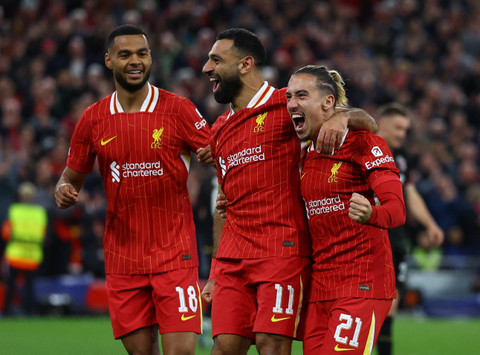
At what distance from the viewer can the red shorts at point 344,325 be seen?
17.9 feet

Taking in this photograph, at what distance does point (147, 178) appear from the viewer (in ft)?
21.3

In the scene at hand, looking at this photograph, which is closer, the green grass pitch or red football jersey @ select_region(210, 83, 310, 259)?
red football jersey @ select_region(210, 83, 310, 259)

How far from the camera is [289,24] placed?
Result: 21531 mm

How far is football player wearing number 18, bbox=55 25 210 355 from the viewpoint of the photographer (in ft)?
21.2

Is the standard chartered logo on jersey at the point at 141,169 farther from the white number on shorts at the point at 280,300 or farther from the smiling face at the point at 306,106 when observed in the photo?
the white number on shorts at the point at 280,300

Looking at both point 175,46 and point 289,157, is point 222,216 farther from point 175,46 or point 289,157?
point 175,46

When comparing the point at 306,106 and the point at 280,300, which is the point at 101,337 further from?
the point at 306,106

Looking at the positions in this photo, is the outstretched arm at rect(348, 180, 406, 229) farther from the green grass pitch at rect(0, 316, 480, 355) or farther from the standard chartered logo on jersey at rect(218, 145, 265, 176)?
the green grass pitch at rect(0, 316, 480, 355)

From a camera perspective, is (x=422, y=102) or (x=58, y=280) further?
(x=422, y=102)

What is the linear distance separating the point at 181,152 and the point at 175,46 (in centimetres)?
1340

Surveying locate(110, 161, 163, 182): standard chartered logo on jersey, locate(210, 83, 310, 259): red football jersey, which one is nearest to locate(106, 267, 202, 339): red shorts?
locate(210, 83, 310, 259): red football jersey

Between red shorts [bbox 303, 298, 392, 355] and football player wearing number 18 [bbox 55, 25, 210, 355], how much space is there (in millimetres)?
1053

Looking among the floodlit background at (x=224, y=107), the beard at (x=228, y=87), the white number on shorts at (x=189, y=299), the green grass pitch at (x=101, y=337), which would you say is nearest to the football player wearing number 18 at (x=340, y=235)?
the beard at (x=228, y=87)

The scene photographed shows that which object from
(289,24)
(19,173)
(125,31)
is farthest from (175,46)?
(125,31)
